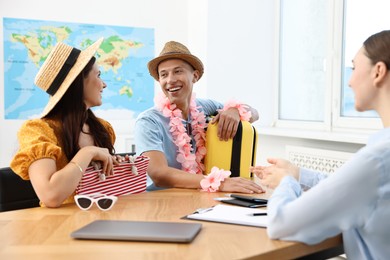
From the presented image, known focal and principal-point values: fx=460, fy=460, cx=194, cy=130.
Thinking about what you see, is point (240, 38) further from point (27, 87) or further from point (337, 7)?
point (27, 87)

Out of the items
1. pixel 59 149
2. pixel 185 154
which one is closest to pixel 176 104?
pixel 185 154

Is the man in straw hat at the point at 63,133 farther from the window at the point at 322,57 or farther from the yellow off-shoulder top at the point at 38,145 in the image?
the window at the point at 322,57

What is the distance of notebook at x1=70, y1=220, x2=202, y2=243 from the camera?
4.03 feet

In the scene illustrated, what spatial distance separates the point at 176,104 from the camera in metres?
2.58

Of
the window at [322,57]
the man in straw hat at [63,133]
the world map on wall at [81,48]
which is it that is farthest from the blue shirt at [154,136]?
the world map on wall at [81,48]

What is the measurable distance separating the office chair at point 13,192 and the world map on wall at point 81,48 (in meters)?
2.01

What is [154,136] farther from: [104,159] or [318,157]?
[318,157]

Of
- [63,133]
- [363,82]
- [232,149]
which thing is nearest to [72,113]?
[63,133]

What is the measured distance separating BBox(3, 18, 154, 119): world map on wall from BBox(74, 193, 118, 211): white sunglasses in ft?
8.39

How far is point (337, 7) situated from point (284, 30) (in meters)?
0.82

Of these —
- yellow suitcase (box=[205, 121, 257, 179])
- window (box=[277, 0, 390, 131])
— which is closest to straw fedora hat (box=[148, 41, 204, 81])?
yellow suitcase (box=[205, 121, 257, 179])

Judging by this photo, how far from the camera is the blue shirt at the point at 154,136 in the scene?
89.0 inches

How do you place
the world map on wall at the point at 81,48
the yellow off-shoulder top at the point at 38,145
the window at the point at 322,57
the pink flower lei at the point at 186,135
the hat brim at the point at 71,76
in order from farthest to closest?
the world map on wall at the point at 81,48 < the window at the point at 322,57 < the pink flower lei at the point at 186,135 < the hat brim at the point at 71,76 < the yellow off-shoulder top at the point at 38,145

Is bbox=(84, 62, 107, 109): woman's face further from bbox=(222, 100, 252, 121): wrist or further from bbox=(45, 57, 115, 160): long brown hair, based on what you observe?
bbox=(222, 100, 252, 121): wrist
